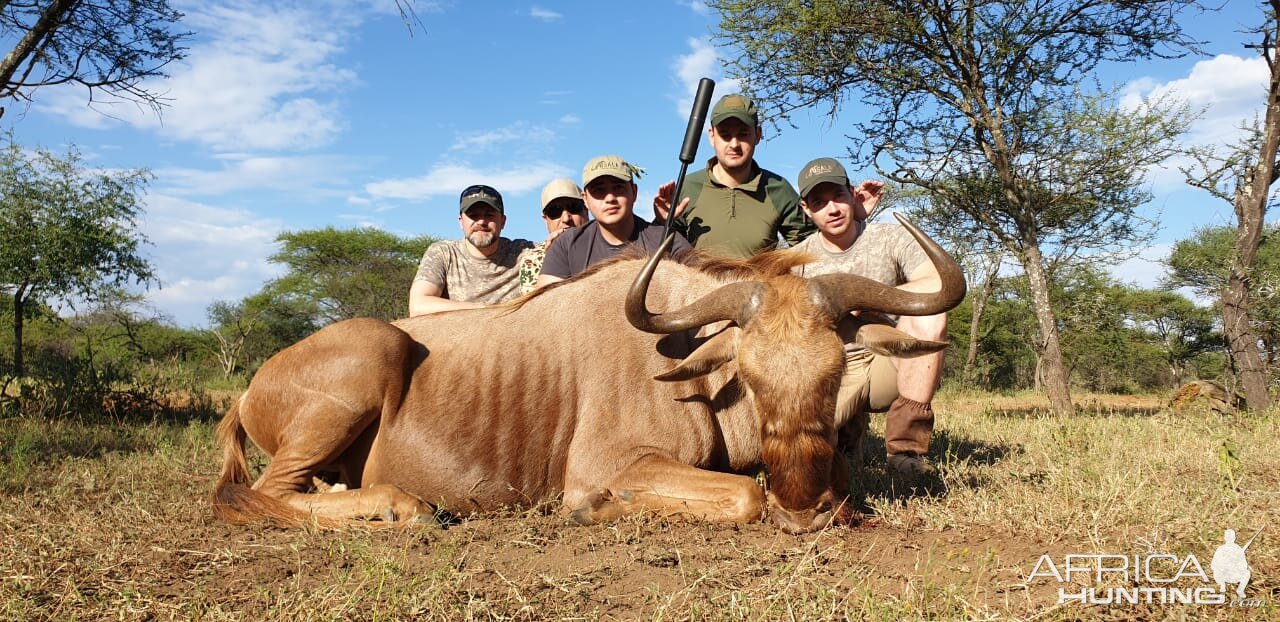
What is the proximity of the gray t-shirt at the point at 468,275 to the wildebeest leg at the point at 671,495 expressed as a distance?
3.10 m

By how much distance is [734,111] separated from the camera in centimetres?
615

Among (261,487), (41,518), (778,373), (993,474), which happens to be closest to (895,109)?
(993,474)

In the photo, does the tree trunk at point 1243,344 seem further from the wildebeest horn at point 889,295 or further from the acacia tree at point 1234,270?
the wildebeest horn at point 889,295

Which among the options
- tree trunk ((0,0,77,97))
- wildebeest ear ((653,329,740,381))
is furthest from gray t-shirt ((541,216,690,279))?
tree trunk ((0,0,77,97))

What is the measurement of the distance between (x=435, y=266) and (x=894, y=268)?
12.1 feet

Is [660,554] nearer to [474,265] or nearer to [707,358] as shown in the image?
[707,358]

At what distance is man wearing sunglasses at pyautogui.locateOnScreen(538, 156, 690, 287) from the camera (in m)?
5.96

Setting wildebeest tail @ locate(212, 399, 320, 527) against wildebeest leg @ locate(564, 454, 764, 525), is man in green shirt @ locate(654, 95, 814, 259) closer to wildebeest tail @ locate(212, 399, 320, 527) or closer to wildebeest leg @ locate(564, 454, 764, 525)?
wildebeest leg @ locate(564, 454, 764, 525)

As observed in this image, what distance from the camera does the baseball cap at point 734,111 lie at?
6.16m

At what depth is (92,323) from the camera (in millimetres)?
25031

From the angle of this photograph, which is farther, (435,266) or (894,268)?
(435,266)

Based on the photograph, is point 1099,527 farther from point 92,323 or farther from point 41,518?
point 92,323

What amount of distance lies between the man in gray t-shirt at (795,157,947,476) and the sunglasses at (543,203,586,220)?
2235 mm

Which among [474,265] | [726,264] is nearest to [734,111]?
[726,264]
